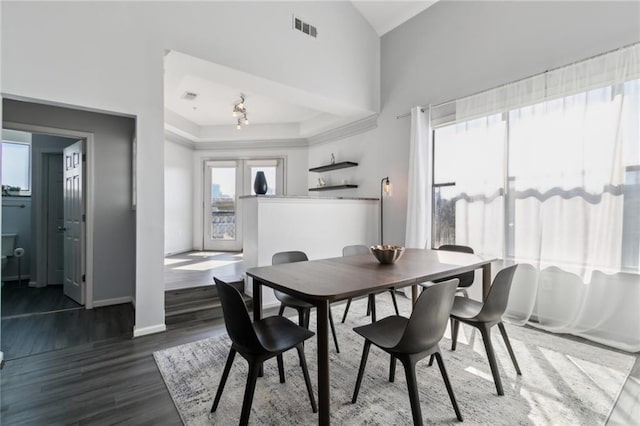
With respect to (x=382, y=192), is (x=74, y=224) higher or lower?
lower

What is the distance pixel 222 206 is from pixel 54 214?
3.15 m

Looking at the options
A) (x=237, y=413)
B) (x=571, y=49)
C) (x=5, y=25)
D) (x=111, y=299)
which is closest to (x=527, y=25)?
(x=571, y=49)

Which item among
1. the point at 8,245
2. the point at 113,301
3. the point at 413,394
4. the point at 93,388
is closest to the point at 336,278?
the point at 413,394

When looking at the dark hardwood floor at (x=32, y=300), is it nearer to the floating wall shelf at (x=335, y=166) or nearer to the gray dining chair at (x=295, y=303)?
the gray dining chair at (x=295, y=303)

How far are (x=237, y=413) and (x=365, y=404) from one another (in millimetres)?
786

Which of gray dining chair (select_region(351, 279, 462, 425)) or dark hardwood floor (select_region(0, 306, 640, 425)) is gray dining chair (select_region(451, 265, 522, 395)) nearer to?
gray dining chair (select_region(351, 279, 462, 425))

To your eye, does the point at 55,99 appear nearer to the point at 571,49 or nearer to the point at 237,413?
the point at 237,413

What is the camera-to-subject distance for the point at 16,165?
4.98 meters

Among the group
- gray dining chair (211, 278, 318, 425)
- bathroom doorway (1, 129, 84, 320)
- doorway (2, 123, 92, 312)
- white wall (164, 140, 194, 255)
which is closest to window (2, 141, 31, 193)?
doorway (2, 123, 92, 312)

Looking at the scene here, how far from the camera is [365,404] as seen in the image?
185 cm

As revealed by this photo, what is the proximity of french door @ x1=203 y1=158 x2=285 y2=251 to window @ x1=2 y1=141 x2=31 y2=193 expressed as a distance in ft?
10.1

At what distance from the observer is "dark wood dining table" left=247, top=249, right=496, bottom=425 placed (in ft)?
4.92

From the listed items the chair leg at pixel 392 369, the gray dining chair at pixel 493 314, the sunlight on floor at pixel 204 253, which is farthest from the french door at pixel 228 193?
the gray dining chair at pixel 493 314

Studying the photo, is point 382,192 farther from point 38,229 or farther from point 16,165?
point 16,165
